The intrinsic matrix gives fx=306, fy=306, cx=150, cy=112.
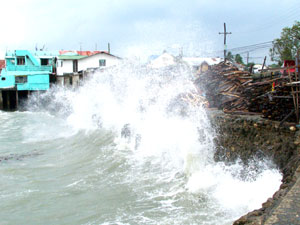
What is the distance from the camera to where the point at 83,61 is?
41.4 metres

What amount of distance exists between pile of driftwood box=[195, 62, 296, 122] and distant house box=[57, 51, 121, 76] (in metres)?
26.7

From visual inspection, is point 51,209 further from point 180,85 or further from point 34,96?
point 34,96

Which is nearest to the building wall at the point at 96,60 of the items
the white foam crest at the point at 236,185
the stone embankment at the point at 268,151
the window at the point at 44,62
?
the window at the point at 44,62

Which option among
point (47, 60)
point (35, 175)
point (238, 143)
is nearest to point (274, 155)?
point (238, 143)

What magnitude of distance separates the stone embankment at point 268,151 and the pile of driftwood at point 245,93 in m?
0.41

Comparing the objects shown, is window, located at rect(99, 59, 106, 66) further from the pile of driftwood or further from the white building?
the pile of driftwood

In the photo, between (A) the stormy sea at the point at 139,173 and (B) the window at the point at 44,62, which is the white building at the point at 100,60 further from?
(A) the stormy sea at the point at 139,173

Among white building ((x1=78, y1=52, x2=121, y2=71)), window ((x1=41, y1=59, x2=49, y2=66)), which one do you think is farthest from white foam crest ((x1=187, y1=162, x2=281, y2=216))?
window ((x1=41, y1=59, x2=49, y2=66))

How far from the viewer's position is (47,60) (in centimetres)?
4600

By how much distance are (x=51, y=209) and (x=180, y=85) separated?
9723mm

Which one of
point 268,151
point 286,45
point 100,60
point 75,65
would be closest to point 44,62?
point 75,65

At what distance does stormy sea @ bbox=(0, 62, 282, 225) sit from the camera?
548 cm

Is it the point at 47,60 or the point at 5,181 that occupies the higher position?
the point at 47,60

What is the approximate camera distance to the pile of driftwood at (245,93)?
24.0 feet
